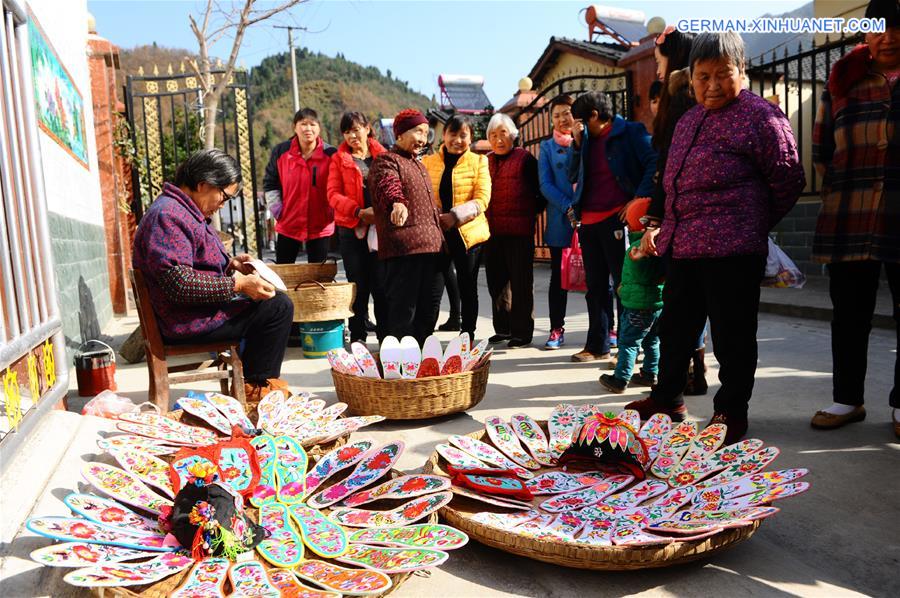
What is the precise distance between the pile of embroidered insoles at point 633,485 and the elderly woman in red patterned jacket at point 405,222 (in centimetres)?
151

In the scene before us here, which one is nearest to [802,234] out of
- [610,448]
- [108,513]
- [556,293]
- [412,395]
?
[556,293]

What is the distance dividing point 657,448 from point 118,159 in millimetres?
7740

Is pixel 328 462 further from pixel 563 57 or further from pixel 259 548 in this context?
pixel 563 57

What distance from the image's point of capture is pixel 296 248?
5594mm

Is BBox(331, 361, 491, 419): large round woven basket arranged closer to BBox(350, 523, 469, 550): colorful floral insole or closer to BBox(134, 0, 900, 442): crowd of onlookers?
BBox(134, 0, 900, 442): crowd of onlookers

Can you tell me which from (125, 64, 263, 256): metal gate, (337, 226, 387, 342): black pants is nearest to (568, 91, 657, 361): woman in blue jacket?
(337, 226, 387, 342): black pants

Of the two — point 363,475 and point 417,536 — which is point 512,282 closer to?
point 363,475

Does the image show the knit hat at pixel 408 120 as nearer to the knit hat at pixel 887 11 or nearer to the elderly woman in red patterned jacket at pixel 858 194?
the elderly woman in red patterned jacket at pixel 858 194

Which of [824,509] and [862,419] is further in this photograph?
[862,419]

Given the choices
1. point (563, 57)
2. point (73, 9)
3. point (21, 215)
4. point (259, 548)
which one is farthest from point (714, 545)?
point (563, 57)

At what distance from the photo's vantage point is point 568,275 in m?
4.77

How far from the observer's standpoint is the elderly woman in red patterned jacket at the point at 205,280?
9.95 feet

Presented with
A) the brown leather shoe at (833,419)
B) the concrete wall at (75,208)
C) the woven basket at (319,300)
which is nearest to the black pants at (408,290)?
the woven basket at (319,300)

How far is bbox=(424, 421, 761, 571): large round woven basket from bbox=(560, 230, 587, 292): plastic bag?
9.75 ft
